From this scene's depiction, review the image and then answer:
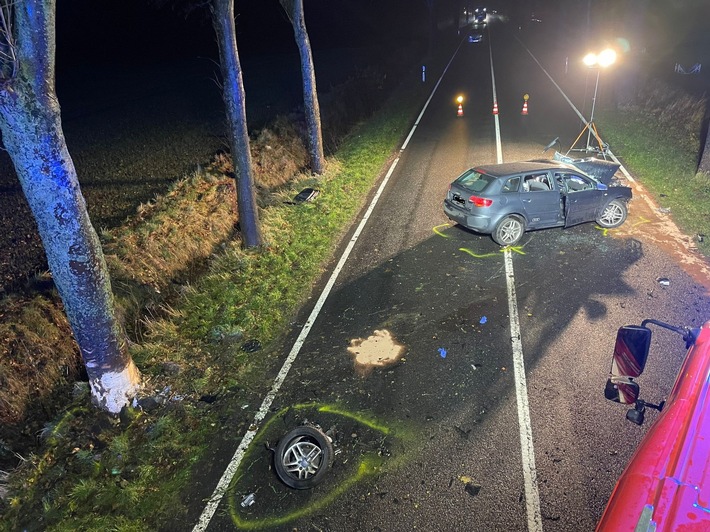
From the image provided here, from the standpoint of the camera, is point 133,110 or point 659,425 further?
point 133,110

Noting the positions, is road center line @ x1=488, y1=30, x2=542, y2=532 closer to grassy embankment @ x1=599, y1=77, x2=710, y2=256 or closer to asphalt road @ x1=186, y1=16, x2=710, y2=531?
asphalt road @ x1=186, y1=16, x2=710, y2=531

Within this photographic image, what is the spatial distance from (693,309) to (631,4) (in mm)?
28563

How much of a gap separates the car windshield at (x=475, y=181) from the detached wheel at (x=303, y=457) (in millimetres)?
6656

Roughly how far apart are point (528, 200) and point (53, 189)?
8.80 m

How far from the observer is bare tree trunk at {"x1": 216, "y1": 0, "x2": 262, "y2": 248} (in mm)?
8273

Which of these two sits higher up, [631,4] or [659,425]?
[631,4]

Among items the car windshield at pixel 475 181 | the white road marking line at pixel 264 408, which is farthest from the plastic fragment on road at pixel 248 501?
the car windshield at pixel 475 181

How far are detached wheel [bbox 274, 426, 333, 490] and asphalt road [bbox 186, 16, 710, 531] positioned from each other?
13cm

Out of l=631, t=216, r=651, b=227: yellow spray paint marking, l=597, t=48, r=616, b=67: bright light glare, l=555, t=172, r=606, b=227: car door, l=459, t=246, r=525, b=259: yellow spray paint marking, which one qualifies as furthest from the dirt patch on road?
l=597, t=48, r=616, b=67: bright light glare

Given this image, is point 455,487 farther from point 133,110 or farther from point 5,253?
point 133,110

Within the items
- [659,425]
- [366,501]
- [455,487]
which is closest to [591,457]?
[455,487]

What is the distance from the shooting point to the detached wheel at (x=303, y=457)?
16.5ft

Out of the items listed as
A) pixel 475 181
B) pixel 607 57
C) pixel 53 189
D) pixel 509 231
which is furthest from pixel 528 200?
pixel 607 57

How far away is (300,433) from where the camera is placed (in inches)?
211
